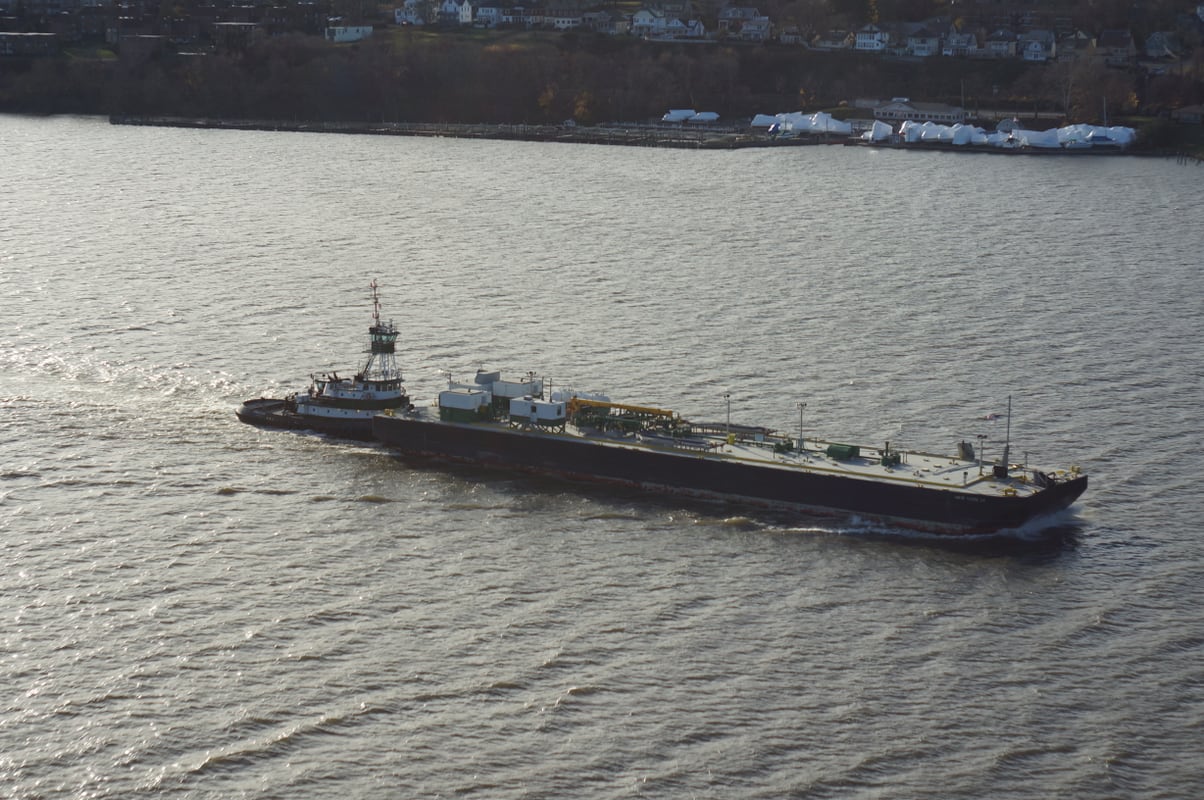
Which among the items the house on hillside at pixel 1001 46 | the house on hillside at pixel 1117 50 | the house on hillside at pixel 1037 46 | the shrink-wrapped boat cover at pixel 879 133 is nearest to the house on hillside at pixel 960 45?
the house on hillside at pixel 1001 46

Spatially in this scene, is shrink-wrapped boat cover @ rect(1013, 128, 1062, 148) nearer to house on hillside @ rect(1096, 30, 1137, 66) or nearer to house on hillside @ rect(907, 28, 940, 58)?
house on hillside @ rect(1096, 30, 1137, 66)

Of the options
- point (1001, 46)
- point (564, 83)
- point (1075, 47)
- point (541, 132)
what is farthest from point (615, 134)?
point (1075, 47)

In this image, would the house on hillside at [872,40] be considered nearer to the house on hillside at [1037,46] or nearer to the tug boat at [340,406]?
the house on hillside at [1037,46]

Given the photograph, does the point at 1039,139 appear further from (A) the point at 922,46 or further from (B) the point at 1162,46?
(B) the point at 1162,46

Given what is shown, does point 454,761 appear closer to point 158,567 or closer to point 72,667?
point 72,667

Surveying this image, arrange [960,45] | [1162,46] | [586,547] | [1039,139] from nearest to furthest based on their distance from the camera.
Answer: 1. [586,547]
2. [1039,139]
3. [1162,46]
4. [960,45]


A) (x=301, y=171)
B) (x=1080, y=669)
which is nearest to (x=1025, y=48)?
(x=301, y=171)
